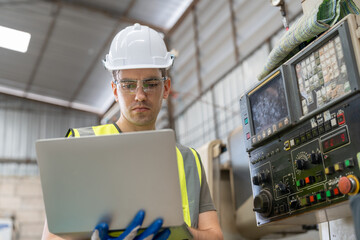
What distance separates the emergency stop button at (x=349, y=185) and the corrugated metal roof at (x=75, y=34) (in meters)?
4.70

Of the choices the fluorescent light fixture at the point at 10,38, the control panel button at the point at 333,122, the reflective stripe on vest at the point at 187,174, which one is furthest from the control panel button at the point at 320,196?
the fluorescent light fixture at the point at 10,38

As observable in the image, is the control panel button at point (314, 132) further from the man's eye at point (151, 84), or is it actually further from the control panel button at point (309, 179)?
the man's eye at point (151, 84)

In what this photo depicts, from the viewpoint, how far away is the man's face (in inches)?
58.6

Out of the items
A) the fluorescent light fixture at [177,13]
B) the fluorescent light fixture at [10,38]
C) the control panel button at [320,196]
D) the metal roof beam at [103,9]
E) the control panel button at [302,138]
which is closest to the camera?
the control panel button at [320,196]

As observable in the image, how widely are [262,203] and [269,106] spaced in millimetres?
366

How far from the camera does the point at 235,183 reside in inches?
103

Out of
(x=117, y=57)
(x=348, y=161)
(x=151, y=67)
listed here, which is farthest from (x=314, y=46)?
(x=117, y=57)

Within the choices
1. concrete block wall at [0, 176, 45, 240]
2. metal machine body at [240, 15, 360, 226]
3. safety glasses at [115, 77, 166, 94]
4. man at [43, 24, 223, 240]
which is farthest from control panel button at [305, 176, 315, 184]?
concrete block wall at [0, 176, 45, 240]

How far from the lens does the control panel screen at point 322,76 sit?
1275mm

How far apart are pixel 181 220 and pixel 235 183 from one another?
1.55 metres

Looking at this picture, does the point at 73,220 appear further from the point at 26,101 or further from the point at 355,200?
the point at 26,101

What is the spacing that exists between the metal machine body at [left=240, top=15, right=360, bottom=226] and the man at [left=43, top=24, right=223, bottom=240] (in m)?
0.23

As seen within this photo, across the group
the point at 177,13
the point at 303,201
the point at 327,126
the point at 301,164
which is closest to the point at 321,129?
A: the point at 327,126

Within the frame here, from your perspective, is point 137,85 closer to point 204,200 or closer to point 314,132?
point 204,200
